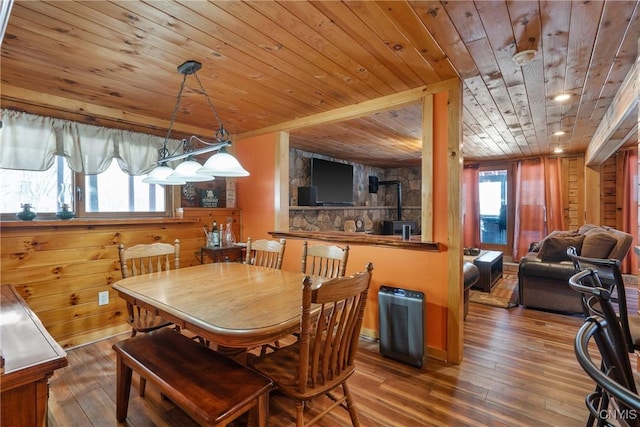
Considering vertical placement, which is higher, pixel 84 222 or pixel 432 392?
pixel 84 222

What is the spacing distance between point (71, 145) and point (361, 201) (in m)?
5.11

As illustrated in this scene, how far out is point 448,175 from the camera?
2430mm

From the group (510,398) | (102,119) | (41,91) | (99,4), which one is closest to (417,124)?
(510,398)

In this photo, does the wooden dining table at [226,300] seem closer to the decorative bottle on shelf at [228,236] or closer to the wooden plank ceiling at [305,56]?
the decorative bottle on shelf at [228,236]

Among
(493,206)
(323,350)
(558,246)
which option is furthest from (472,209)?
(323,350)

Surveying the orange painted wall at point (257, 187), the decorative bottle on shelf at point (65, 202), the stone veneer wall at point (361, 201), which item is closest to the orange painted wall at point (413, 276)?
the orange painted wall at point (257, 187)

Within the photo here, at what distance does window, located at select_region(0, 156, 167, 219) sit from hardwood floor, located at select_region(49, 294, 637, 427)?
4.33 feet

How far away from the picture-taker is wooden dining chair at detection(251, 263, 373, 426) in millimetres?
1298

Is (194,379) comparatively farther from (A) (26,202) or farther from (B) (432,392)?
(A) (26,202)

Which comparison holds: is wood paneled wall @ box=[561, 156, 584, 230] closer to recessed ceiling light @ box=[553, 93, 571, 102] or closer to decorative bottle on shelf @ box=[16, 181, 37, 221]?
recessed ceiling light @ box=[553, 93, 571, 102]

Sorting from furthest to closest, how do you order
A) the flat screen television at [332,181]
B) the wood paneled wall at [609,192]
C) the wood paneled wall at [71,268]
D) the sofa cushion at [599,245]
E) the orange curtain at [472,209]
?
the orange curtain at [472,209], the wood paneled wall at [609,192], the flat screen television at [332,181], the sofa cushion at [599,245], the wood paneled wall at [71,268]

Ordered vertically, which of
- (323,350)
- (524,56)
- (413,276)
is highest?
(524,56)

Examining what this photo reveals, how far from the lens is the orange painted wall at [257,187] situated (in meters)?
3.75

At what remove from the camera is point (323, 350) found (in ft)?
4.97
